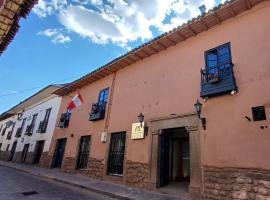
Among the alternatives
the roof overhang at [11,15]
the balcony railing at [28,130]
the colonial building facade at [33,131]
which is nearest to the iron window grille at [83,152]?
the colonial building facade at [33,131]

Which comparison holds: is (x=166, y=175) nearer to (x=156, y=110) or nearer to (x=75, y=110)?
(x=156, y=110)

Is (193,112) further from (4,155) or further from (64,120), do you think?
(4,155)

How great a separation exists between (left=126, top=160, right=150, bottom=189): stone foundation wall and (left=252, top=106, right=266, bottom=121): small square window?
4572 mm

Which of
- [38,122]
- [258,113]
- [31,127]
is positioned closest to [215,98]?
[258,113]

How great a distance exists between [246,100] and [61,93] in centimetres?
1467

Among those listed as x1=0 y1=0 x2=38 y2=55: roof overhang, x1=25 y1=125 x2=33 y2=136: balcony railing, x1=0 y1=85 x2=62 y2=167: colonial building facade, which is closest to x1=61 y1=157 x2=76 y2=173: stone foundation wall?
x1=0 y1=85 x2=62 y2=167: colonial building facade

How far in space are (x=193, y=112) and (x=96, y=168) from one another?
6396mm

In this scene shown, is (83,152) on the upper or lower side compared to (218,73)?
lower

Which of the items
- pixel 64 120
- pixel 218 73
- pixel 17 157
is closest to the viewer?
pixel 218 73

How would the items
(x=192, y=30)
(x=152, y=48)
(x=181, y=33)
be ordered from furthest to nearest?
(x=152, y=48) < (x=181, y=33) < (x=192, y=30)

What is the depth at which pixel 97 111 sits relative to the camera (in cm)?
1303

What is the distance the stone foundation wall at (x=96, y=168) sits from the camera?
446 inches

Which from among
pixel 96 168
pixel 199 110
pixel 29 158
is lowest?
pixel 96 168

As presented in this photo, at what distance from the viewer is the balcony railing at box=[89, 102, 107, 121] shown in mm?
12594
